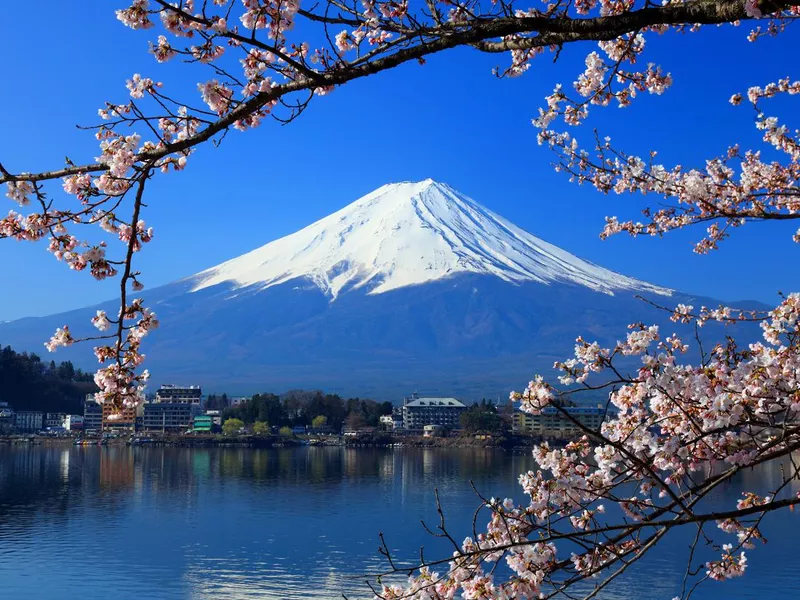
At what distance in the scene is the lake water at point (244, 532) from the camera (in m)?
13.5

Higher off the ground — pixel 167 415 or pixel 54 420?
pixel 167 415

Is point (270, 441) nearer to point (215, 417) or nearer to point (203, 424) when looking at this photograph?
point (203, 424)

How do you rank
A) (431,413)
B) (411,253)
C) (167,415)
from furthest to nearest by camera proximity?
(411,253)
(431,413)
(167,415)

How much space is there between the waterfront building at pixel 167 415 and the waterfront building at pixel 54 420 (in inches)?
244

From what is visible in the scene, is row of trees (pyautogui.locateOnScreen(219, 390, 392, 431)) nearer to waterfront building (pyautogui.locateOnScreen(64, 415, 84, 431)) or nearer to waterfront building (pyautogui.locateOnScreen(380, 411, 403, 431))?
waterfront building (pyautogui.locateOnScreen(380, 411, 403, 431))

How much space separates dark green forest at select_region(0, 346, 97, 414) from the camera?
2518 inches

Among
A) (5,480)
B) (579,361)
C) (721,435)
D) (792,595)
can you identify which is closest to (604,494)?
(721,435)

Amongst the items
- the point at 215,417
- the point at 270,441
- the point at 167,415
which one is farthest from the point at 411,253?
the point at 270,441

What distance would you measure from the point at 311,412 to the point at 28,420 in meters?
20.7

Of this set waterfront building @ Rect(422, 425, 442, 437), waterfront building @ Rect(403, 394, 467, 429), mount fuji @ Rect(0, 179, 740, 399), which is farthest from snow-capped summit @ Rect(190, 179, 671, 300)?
waterfront building @ Rect(422, 425, 442, 437)

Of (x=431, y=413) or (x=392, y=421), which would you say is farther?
(x=431, y=413)

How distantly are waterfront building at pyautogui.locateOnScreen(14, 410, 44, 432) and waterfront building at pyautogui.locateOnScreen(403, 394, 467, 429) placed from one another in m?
27.9

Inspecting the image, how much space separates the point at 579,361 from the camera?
10.3 ft

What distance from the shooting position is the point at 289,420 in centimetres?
6150
